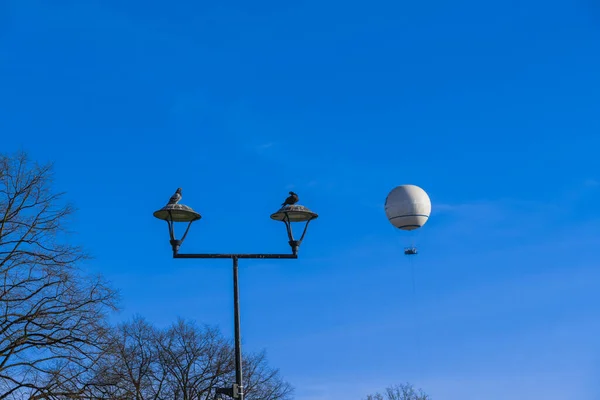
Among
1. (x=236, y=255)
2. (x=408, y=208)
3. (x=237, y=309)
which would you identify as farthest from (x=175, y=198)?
(x=408, y=208)

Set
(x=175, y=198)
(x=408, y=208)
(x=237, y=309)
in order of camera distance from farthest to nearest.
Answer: (x=408, y=208)
(x=175, y=198)
(x=237, y=309)

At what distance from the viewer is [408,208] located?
34.1 m

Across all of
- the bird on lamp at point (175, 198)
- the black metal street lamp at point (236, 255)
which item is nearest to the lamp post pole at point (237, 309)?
the black metal street lamp at point (236, 255)

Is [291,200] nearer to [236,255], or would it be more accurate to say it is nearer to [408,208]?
[236,255]

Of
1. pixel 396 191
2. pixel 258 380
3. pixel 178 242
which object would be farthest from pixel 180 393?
pixel 178 242

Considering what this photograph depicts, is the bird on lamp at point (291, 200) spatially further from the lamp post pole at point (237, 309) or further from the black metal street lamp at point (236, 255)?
the lamp post pole at point (237, 309)

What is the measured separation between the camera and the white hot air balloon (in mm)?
34156

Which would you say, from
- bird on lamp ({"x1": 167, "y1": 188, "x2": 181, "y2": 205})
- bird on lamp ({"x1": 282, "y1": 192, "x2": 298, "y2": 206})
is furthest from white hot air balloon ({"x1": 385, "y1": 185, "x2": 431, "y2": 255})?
bird on lamp ({"x1": 167, "y1": 188, "x2": 181, "y2": 205})

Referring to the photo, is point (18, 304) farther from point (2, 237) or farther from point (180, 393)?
point (180, 393)

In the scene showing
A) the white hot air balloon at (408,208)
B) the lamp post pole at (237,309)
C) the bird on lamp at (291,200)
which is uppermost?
the white hot air balloon at (408,208)

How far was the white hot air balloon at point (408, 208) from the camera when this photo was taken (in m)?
34.2

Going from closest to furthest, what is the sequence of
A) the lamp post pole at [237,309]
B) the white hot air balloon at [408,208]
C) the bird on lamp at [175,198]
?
the lamp post pole at [237,309], the bird on lamp at [175,198], the white hot air balloon at [408,208]

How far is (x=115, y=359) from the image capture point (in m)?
22.7

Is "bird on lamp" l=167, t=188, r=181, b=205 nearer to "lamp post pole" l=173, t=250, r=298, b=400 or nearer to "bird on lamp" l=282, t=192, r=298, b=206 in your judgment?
"lamp post pole" l=173, t=250, r=298, b=400
